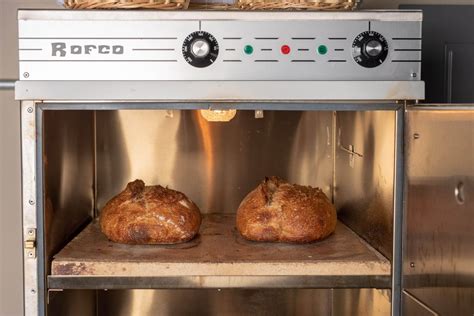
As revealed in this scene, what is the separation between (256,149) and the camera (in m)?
2.06

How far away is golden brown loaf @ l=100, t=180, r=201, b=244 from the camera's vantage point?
1679 mm

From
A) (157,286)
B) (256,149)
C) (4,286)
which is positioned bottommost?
(4,286)

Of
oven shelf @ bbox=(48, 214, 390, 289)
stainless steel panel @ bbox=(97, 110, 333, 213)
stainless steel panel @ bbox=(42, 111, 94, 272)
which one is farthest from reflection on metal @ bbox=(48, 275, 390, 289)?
stainless steel panel @ bbox=(97, 110, 333, 213)

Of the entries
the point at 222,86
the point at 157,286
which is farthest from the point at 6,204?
the point at 222,86

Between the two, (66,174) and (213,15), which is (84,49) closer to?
Answer: (213,15)

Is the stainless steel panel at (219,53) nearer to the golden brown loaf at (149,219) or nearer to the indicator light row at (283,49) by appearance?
the indicator light row at (283,49)

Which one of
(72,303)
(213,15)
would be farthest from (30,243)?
(213,15)

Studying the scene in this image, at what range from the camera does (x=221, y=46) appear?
57.2 inches

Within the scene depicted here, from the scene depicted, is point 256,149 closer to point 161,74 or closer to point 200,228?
point 200,228

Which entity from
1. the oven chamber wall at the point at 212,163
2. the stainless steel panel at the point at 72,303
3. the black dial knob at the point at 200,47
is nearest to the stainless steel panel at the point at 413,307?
the oven chamber wall at the point at 212,163

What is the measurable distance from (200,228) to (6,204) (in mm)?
813

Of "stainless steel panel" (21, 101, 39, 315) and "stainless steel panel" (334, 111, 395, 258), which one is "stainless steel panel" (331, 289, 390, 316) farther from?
"stainless steel panel" (21, 101, 39, 315)

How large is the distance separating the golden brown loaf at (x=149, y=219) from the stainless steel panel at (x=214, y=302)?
421 millimetres

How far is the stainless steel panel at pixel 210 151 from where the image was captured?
6.72 ft
